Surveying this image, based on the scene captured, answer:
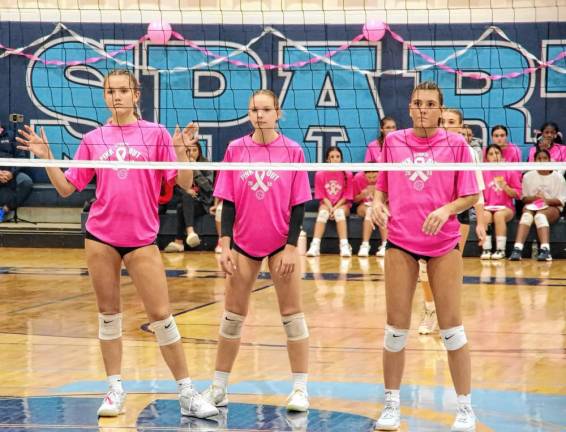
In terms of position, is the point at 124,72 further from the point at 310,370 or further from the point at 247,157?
the point at 310,370

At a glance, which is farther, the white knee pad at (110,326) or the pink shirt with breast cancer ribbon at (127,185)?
the white knee pad at (110,326)

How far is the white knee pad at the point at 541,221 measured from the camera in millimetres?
14844

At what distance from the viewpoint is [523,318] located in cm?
990

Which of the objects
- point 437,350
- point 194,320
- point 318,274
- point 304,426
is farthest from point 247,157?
point 318,274

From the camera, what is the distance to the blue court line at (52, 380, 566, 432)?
19.8ft

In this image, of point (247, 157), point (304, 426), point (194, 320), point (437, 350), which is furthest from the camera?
point (194, 320)

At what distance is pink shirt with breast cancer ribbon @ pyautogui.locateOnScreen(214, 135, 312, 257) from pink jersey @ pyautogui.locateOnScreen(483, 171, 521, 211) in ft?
31.2

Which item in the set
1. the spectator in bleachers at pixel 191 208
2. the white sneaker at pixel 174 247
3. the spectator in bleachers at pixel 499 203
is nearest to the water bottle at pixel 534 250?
the spectator in bleachers at pixel 499 203

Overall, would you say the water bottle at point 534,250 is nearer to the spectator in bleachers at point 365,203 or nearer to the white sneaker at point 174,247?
the spectator in bleachers at point 365,203

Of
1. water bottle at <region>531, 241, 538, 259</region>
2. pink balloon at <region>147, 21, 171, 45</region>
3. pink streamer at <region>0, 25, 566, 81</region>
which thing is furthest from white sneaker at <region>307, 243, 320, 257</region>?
pink balloon at <region>147, 21, 171, 45</region>

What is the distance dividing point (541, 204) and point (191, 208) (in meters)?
5.06

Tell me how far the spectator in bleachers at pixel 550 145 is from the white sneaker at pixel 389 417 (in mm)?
9817

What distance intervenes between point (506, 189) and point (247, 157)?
960cm

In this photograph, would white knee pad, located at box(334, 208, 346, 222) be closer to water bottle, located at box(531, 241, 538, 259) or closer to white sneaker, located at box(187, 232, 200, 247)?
white sneaker, located at box(187, 232, 200, 247)
